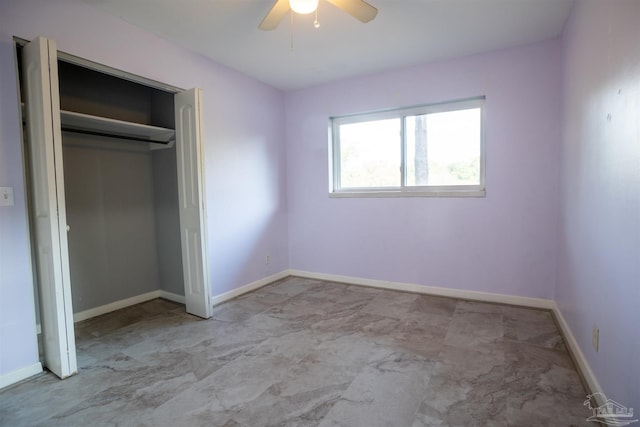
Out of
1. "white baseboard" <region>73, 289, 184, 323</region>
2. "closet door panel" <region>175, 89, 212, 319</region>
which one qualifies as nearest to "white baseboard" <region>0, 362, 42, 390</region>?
"white baseboard" <region>73, 289, 184, 323</region>

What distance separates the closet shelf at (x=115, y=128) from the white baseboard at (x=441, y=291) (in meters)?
2.39

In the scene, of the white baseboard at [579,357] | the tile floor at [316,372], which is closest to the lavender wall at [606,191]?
the white baseboard at [579,357]

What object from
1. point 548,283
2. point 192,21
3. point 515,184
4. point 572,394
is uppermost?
Result: point 192,21

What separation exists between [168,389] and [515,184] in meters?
3.32

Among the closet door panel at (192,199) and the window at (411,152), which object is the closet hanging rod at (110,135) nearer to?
the closet door panel at (192,199)

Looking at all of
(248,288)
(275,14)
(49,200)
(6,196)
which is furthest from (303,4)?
(248,288)

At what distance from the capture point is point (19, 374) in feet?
6.48

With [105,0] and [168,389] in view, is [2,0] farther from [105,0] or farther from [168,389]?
[168,389]

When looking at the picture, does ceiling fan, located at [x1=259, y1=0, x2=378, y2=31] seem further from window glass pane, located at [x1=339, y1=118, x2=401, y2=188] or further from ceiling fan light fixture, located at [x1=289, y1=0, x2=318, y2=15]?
window glass pane, located at [x1=339, y1=118, x2=401, y2=188]

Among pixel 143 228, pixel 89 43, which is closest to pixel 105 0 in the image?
pixel 89 43

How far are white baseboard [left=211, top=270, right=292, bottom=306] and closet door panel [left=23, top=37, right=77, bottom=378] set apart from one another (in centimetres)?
134

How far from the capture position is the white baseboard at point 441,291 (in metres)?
3.08

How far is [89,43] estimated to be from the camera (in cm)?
231

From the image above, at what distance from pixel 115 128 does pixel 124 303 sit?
5.85 ft
